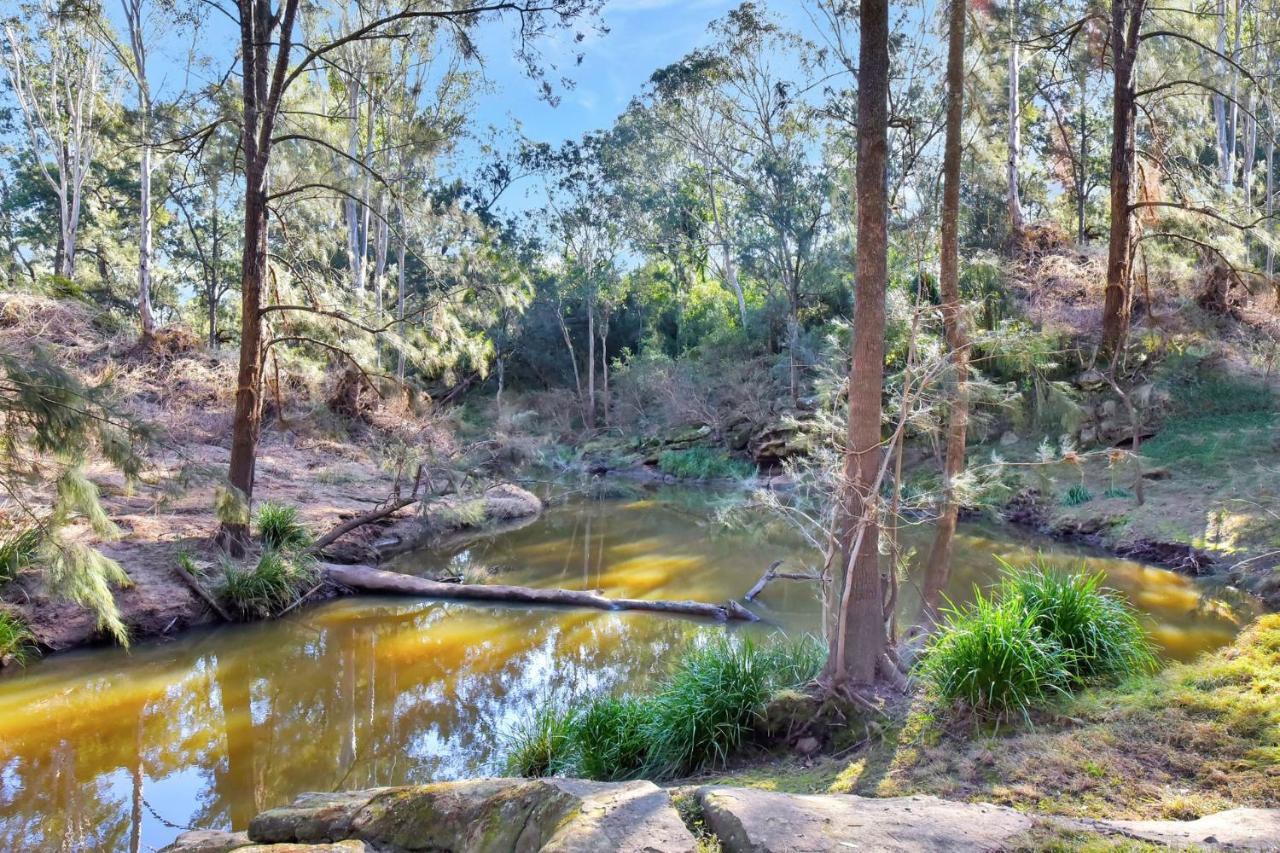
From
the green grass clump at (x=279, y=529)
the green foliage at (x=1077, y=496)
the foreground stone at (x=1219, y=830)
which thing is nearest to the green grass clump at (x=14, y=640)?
the green grass clump at (x=279, y=529)

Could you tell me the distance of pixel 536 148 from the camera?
34.1 meters

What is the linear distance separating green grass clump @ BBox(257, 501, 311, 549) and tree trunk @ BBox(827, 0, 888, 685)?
8.02 metres

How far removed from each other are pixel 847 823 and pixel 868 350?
10.1ft

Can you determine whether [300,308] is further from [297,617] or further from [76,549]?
[76,549]

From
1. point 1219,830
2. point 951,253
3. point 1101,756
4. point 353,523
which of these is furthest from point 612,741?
point 353,523

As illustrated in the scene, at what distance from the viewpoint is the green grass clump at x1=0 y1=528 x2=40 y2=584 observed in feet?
24.9

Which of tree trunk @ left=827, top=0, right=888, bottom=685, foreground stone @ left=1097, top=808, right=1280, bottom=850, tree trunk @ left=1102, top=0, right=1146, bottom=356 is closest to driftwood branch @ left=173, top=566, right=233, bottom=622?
tree trunk @ left=827, top=0, right=888, bottom=685

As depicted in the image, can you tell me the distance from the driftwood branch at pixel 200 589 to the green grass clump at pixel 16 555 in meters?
1.46

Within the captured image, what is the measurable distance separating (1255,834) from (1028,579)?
2.63 metres

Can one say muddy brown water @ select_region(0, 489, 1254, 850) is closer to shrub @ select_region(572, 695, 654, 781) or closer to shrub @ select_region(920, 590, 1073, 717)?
shrub @ select_region(572, 695, 654, 781)

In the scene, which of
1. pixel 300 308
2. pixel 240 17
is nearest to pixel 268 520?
pixel 300 308

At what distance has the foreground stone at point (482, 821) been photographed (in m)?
2.56

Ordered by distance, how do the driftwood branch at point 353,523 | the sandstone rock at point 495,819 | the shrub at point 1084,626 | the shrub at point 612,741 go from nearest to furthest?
the sandstone rock at point 495,819
the shrub at point 1084,626
the shrub at point 612,741
the driftwood branch at point 353,523

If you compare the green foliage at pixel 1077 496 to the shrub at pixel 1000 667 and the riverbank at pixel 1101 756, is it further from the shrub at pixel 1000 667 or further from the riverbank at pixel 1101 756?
the shrub at pixel 1000 667
